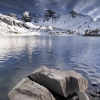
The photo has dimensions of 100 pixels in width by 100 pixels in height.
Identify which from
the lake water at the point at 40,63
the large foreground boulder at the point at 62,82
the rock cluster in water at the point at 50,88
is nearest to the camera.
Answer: the rock cluster in water at the point at 50,88

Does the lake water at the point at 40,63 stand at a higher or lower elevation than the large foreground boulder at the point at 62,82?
lower

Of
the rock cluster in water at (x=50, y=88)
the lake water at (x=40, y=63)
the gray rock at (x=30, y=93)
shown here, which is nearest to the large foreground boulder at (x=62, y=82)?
the rock cluster in water at (x=50, y=88)

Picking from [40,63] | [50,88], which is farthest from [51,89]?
[40,63]

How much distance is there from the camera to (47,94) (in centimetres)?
817

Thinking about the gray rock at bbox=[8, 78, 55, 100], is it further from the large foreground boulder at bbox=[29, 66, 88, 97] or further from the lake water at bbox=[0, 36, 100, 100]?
the lake water at bbox=[0, 36, 100, 100]

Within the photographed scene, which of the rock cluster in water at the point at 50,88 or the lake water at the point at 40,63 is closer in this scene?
the rock cluster in water at the point at 50,88

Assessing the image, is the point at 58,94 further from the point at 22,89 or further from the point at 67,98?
the point at 22,89

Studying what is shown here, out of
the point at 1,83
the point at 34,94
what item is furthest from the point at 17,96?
the point at 1,83

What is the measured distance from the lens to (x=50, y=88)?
33.3 ft

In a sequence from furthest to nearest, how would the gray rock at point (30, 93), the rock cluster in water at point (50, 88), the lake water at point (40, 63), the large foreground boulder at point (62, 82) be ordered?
1. the lake water at point (40, 63)
2. the large foreground boulder at point (62, 82)
3. the rock cluster in water at point (50, 88)
4. the gray rock at point (30, 93)

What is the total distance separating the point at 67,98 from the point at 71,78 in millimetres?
1804

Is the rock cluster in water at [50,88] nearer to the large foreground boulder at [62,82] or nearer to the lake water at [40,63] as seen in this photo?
the large foreground boulder at [62,82]

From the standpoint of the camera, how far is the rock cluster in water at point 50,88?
792 cm

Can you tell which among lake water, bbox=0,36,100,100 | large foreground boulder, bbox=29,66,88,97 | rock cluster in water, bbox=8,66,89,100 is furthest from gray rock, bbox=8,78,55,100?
lake water, bbox=0,36,100,100
